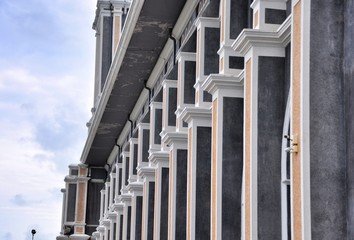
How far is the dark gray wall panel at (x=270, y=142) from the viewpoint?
14.1 m

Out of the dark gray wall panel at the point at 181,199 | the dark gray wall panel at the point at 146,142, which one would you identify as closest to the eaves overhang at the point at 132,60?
the dark gray wall panel at the point at 146,142

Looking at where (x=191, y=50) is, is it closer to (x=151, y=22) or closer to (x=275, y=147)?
(x=151, y=22)

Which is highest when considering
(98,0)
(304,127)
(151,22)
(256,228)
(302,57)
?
(98,0)

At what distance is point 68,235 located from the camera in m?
49.1

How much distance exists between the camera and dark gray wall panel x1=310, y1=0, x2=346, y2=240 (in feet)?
38.7

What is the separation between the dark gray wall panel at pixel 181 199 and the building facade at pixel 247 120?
0.03m

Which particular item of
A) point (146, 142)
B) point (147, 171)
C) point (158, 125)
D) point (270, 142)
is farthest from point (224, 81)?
point (146, 142)

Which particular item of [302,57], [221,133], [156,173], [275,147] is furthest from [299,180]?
[156,173]

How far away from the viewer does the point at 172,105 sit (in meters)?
24.3

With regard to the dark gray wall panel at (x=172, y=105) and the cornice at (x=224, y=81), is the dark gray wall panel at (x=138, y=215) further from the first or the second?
the cornice at (x=224, y=81)

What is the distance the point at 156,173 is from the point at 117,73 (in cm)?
769

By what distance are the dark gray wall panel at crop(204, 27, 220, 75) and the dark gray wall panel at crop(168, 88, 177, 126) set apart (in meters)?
4.64

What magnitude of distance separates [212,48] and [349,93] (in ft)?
25.9

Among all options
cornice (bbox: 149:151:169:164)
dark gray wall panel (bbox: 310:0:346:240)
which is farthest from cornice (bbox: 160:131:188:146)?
dark gray wall panel (bbox: 310:0:346:240)
